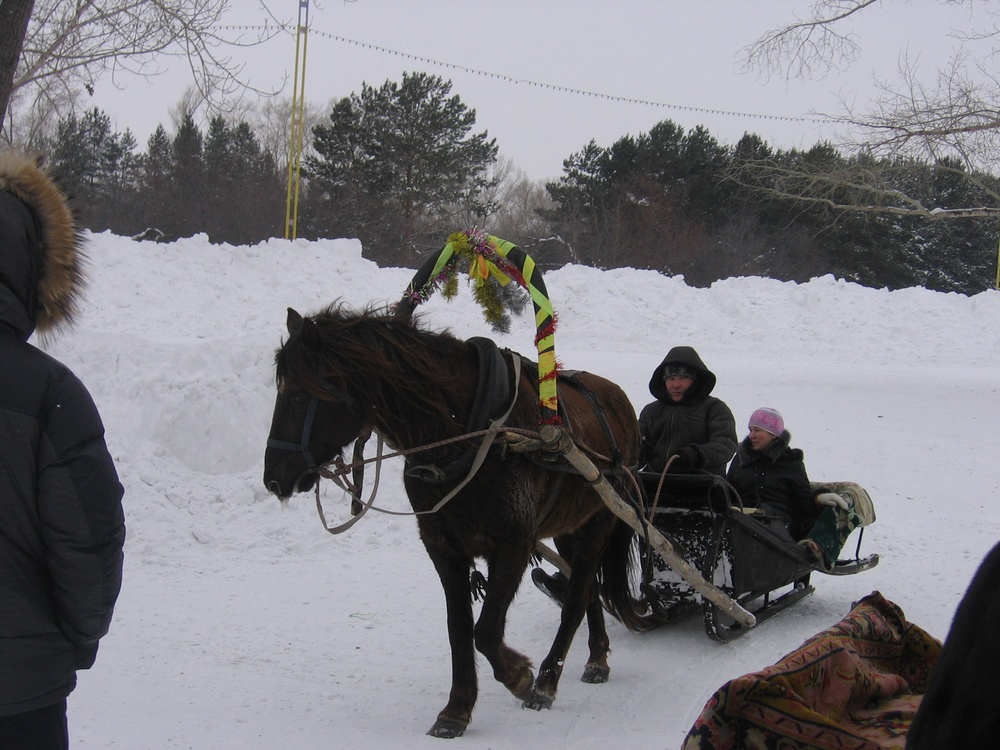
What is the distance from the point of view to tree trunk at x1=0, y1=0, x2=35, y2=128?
6.64 metres

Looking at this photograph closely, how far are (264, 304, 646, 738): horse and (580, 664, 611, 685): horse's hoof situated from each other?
17.7 inches

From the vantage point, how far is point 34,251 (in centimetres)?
212

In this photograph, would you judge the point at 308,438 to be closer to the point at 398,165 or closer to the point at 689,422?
the point at 689,422

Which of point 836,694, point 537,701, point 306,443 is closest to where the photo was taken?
point 836,694

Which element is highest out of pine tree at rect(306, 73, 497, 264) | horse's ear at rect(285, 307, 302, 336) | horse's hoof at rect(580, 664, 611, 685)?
pine tree at rect(306, 73, 497, 264)

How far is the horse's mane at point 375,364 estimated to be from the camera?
374 cm

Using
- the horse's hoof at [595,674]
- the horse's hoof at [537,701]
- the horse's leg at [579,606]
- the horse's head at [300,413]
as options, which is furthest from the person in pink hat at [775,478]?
the horse's head at [300,413]

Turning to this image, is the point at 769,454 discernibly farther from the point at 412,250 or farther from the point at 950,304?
the point at 412,250

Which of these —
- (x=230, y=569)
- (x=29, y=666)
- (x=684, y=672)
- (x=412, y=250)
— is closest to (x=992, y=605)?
(x=29, y=666)

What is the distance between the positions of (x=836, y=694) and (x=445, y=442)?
1775 mm

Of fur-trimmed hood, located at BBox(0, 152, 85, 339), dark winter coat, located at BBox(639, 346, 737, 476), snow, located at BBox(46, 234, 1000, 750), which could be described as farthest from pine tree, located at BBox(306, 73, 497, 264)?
fur-trimmed hood, located at BBox(0, 152, 85, 339)

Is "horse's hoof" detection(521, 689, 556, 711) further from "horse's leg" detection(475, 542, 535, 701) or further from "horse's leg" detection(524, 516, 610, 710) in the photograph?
"horse's leg" detection(475, 542, 535, 701)

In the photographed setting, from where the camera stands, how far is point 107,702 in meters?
4.00

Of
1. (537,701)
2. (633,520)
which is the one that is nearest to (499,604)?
(537,701)
